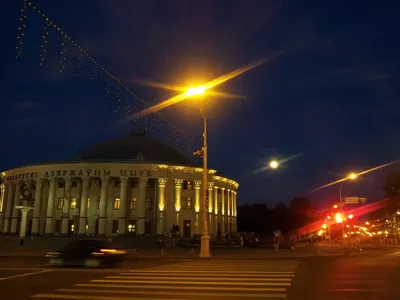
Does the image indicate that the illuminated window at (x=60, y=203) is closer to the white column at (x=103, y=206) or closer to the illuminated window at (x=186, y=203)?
the white column at (x=103, y=206)

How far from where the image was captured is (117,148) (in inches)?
3140

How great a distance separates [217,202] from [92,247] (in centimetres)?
5994

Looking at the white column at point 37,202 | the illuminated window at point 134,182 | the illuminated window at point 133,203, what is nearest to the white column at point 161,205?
the illuminated window at point 133,203

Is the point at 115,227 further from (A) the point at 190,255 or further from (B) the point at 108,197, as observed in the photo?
(A) the point at 190,255

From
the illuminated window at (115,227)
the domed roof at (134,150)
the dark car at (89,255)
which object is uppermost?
the domed roof at (134,150)

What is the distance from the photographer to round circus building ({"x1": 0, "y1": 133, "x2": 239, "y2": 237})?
66.2 m

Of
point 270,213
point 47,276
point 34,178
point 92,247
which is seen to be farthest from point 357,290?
point 270,213

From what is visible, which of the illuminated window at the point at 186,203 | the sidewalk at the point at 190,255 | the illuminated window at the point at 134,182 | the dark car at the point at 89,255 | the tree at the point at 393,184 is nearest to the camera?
the dark car at the point at 89,255

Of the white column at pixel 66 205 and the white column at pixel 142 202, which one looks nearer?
the white column at pixel 142 202

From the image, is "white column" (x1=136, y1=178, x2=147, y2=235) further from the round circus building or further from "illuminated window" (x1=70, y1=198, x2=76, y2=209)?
"illuminated window" (x1=70, y1=198, x2=76, y2=209)

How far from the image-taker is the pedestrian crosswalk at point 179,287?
1026 cm

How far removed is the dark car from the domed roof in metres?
55.8

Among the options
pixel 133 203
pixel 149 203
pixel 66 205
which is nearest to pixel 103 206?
pixel 133 203

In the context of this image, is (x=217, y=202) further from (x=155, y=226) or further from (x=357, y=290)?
(x=357, y=290)
